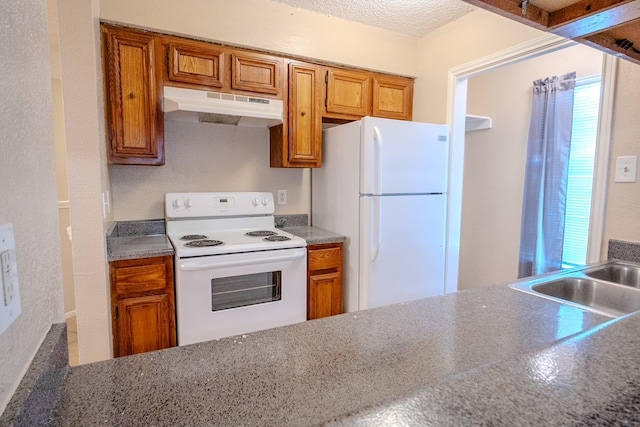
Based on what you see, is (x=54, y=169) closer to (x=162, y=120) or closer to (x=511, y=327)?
(x=511, y=327)

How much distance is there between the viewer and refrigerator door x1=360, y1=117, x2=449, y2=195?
2.25 meters

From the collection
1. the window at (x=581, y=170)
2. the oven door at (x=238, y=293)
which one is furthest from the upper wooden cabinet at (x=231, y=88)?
the window at (x=581, y=170)

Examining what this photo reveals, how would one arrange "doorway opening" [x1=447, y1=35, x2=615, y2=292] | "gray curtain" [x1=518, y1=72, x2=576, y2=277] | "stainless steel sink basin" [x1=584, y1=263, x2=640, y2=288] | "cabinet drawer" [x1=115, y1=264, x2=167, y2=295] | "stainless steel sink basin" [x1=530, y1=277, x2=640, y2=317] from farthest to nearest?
"gray curtain" [x1=518, y1=72, x2=576, y2=277] < "cabinet drawer" [x1=115, y1=264, x2=167, y2=295] < "doorway opening" [x1=447, y1=35, x2=615, y2=292] < "stainless steel sink basin" [x1=584, y1=263, x2=640, y2=288] < "stainless steel sink basin" [x1=530, y1=277, x2=640, y2=317]

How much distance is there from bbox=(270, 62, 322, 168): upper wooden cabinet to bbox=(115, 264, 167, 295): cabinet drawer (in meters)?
1.13

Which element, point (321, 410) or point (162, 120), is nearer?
point (321, 410)

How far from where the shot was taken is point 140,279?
1.89m

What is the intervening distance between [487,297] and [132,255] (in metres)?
1.75

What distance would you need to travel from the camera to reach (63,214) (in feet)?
9.73

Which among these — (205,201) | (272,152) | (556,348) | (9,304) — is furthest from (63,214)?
(556,348)

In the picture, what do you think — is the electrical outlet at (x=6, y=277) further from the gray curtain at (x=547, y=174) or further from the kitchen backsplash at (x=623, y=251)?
the gray curtain at (x=547, y=174)

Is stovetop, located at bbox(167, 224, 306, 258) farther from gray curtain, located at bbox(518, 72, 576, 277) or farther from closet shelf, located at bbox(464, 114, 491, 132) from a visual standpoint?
closet shelf, located at bbox(464, 114, 491, 132)

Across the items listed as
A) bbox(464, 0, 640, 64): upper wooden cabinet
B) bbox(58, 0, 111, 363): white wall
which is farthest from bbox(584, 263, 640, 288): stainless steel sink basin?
bbox(58, 0, 111, 363): white wall

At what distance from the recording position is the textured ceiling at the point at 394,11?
7.62 feet

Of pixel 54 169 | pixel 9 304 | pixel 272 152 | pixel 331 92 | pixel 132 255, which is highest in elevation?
pixel 331 92
